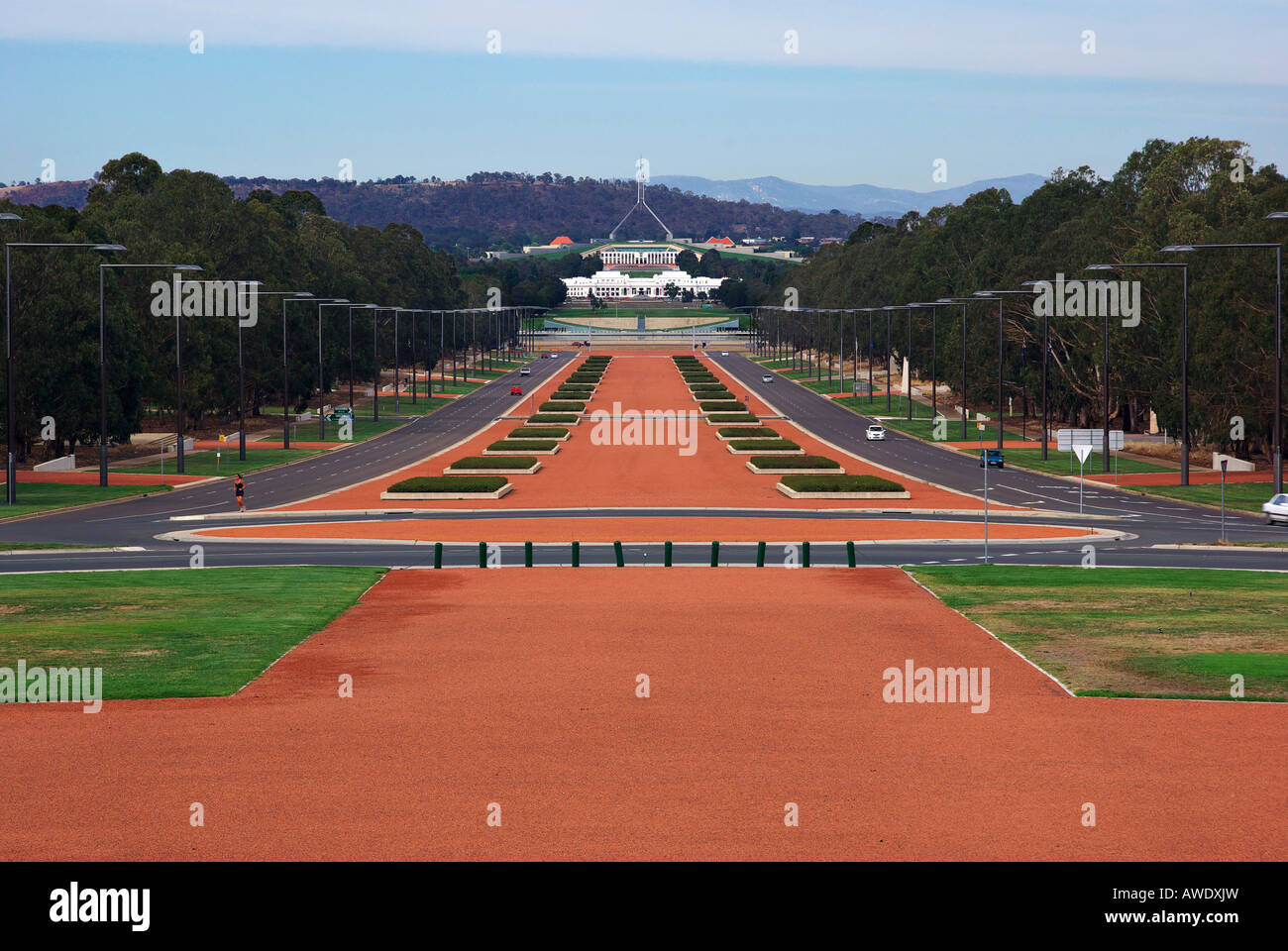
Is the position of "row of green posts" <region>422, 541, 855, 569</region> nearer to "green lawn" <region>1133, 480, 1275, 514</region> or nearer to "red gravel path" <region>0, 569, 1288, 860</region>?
"red gravel path" <region>0, 569, 1288, 860</region>

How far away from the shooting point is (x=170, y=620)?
33.2 m

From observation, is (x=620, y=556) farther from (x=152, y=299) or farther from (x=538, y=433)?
(x=152, y=299)

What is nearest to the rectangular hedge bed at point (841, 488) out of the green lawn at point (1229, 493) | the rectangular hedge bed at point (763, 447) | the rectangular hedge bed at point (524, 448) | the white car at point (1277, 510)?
the green lawn at point (1229, 493)

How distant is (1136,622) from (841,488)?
34543 millimetres

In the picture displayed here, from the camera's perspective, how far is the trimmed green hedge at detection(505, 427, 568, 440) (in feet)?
334

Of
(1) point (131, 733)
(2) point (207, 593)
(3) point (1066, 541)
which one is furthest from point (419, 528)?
(1) point (131, 733)

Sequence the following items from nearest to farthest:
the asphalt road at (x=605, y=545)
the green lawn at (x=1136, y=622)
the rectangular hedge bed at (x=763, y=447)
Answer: the green lawn at (x=1136, y=622), the asphalt road at (x=605, y=545), the rectangular hedge bed at (x=763, y=447)

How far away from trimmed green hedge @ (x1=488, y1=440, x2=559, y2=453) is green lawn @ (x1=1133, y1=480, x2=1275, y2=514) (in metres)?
36.8

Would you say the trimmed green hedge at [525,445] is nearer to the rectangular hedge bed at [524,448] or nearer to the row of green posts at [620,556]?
the rectangular hedge bed at [524,448]

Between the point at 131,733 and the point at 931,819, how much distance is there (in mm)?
12507

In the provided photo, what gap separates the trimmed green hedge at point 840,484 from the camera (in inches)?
2655

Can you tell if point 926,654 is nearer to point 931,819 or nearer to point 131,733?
point 931,819

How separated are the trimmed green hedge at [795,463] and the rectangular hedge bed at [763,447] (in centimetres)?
501

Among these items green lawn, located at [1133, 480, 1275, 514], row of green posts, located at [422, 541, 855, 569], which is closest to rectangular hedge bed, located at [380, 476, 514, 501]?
row of green posts, located at [422, 541, 855, 569]
